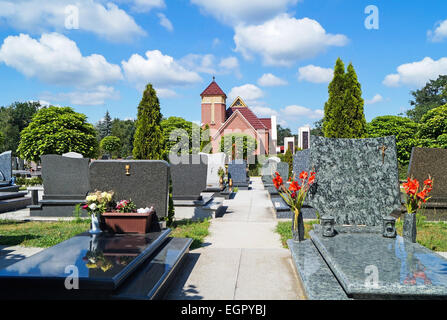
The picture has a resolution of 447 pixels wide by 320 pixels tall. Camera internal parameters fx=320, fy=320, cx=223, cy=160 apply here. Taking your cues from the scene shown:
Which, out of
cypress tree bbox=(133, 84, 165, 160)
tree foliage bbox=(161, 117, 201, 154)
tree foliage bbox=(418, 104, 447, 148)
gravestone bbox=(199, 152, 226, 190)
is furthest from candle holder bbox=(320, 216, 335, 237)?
tree foliage bbox=(161, 117, 201, 154)

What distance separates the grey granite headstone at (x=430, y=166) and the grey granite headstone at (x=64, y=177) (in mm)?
10058

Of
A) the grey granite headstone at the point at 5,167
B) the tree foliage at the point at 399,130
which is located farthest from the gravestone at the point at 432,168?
the tree foliage at the point at 399,130

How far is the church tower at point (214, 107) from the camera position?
50062mm

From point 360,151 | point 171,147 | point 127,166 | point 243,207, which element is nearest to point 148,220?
point 127,166

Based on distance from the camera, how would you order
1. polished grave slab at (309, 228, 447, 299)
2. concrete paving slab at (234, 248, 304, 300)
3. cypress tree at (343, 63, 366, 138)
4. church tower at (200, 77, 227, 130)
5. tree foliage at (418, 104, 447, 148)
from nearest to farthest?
polished grave slab at (309, 228, 447, 299) < concrete paving slab at (234, 248, 304, 300) < cypress tree at (343, 63, 366, 138) < tree foliage at (418, 104, 447, 148) < church tower at (200, 77, 227, 130)

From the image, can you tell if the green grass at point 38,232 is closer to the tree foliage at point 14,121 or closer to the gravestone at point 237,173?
the gravestone at point 237,173

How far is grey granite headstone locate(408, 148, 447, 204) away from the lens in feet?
30.9

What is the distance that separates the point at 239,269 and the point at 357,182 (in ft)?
9.75

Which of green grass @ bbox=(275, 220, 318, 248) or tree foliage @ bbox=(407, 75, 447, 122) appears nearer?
green grass @ bbox=(275, 220, 318, 248)

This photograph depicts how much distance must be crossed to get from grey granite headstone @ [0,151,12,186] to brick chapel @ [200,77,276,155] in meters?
31.5

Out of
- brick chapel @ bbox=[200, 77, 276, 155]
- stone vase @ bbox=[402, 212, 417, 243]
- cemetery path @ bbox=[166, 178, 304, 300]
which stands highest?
brick chapel @ bbox=[200, 77, 276, 155]

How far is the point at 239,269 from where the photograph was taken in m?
5.13

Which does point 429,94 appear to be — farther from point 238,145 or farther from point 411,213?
point 411,213

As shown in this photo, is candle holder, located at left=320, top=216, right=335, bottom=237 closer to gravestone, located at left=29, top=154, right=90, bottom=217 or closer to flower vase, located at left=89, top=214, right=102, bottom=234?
flower vase, located at left=89, top=214, right=102, bottom=234
